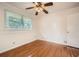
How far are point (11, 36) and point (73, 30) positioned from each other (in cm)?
185

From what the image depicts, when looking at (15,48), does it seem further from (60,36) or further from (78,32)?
(78,32)

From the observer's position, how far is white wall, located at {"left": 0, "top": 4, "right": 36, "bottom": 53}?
187 cm

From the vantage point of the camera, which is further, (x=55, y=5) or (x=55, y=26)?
(x=55, y=26)

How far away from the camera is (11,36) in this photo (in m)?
2.02

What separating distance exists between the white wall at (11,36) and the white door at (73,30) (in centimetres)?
122

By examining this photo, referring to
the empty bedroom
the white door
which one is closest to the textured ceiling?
the empty bedroom

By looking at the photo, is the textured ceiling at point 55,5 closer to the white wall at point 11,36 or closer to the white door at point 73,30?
the white wall at point 11,36

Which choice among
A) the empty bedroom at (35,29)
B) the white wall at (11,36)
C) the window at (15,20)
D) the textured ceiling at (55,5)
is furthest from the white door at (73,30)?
the window at (15,20)

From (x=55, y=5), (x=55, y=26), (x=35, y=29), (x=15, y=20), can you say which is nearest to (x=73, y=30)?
(x=55, y=26)

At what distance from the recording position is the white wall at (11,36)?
1.87 metres

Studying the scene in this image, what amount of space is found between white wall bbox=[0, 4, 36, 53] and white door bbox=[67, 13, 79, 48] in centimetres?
122

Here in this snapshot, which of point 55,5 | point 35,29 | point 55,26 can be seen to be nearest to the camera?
point 55,5

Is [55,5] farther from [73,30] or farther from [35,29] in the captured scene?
[73,30]

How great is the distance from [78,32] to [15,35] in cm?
183
